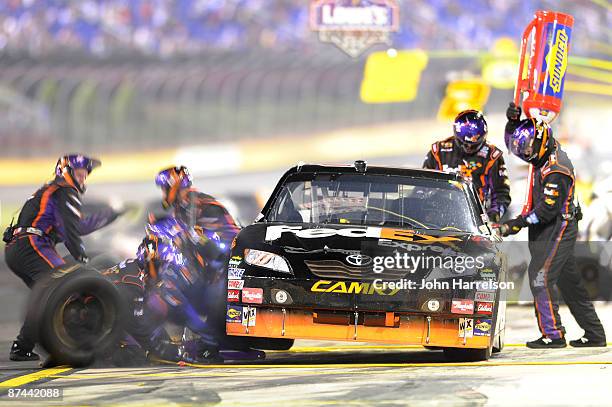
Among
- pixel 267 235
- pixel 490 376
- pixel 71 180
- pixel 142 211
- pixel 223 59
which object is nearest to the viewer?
pixel 490 376

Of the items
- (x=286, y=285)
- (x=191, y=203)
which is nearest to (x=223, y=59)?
(x=191, y=203)

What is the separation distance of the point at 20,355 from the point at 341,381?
263cm

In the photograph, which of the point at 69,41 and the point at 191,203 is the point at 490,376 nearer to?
the point at 191,203

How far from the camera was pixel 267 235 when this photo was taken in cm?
888

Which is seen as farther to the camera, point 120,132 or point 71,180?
point 120,132

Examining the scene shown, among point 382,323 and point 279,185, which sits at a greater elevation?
point 279,185

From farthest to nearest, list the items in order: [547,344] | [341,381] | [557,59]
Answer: [557,59]
[547,344]
[341,381]

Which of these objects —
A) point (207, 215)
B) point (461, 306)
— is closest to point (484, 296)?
point (461, 306)

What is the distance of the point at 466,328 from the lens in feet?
28.3

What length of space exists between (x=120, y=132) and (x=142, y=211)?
1731 mm

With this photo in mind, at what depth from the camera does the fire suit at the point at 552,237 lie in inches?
408

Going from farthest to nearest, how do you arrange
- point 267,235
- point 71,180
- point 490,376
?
point 71,180 < point 267,235 < point 490,376

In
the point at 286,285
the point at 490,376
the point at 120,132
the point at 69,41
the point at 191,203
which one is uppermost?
the point at 69,41

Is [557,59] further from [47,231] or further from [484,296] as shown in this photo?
[47,231]
